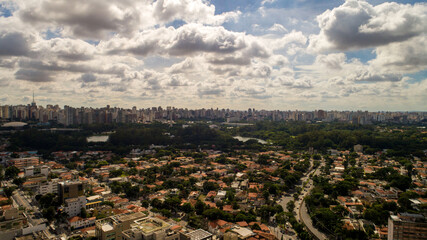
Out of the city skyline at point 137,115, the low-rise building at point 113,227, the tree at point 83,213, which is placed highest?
the city skyline at point 137,115

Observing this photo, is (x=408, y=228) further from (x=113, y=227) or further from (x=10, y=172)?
(x=10, y=172)

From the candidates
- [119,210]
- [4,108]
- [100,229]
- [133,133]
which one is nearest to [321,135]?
[133,133]

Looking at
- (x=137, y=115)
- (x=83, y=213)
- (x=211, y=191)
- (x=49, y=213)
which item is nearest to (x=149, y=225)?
(x=83, y=213)

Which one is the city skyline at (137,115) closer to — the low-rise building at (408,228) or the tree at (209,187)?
the tree at (209,187)

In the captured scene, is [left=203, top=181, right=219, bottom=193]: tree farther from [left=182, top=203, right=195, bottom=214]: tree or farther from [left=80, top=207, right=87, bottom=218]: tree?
[left=80, top=207, right=87, bottom=218]: tree

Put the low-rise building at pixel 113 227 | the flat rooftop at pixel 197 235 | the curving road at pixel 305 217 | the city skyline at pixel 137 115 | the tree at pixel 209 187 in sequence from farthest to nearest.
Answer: the city skyline at pixel 137 115 → the tree at pixel 209 187 → the curving road at pixel 305 217 → the low-rise building at pixel 113 227 → the flat rooftop at pixel 197 235

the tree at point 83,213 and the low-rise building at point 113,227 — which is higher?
the low-rise building at point 113,227

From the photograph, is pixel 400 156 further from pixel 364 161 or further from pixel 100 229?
pixel 100 229

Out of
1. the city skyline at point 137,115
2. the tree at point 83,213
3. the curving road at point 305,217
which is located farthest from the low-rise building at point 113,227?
the city skyline at point 137,115

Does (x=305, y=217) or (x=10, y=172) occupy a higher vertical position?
(x=10, y=172)

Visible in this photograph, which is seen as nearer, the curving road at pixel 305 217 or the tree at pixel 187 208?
the curving road at pixel 305 217

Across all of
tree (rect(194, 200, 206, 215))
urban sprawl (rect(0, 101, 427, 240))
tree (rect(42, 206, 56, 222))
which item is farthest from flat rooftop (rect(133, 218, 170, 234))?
tree (rect(42, 206, 56, 222))

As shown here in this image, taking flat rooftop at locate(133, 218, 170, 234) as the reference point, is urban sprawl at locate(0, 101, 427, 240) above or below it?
below
